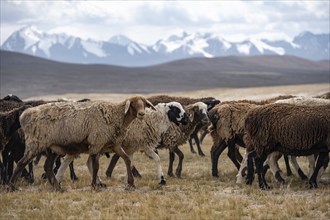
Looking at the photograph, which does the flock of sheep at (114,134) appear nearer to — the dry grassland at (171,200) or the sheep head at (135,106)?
the sheep head at (135,106)

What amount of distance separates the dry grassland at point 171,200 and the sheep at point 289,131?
35.8 inches

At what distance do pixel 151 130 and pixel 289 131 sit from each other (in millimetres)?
4119

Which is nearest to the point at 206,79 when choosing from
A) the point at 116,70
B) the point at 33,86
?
the point at 116,70

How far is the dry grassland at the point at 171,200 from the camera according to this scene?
10.4 meters

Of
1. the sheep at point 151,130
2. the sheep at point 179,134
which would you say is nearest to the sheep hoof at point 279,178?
the sheep at point 179,134

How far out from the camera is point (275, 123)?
43.5 feet

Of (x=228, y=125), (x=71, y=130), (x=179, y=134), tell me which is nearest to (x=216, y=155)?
(x=228, y=125)

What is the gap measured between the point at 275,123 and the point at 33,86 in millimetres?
94460

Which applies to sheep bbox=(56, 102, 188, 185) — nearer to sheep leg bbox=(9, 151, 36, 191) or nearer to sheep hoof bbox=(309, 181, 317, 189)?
sheep leg bbox=(9, 151, 36, 191)

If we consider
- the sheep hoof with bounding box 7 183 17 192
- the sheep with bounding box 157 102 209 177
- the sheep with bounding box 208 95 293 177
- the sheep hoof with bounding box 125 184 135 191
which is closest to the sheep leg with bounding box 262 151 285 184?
the sheep with bounding box 208 95 293 177

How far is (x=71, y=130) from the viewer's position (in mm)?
12867

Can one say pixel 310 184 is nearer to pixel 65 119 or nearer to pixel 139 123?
pixel 139 123

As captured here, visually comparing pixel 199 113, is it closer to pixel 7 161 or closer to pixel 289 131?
pixel 289 131

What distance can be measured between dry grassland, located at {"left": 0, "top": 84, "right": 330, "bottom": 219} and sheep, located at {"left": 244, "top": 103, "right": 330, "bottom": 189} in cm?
91
